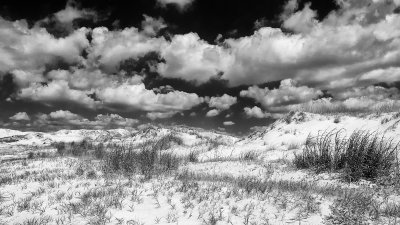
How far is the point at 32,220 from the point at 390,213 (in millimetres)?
6312

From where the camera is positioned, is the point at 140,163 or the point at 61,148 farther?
the point at 61,148

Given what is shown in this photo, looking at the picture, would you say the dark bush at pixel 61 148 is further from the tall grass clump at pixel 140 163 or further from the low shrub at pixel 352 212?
the low shrub at pixel 352 212

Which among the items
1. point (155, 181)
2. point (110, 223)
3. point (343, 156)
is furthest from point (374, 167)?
point (110, 223)

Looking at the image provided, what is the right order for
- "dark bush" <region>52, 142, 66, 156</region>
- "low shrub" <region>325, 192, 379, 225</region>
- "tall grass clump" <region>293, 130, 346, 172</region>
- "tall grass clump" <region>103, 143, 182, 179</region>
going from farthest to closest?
"dark bush" <region>52, 142, 66, 156</region> → "tall grass clump" <region>103, 143, 182, 179</region> → "tall grass clump" <region>293, 130, 346, 172</region> → "low shrub" <region>325, 192, 379, 225</region>

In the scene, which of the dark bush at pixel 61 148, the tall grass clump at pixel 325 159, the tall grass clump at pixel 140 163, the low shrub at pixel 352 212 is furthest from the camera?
the dark bush at pixel 61 148

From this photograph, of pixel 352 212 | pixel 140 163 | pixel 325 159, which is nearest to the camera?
pixel 352 212

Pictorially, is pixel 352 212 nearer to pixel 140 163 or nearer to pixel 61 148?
pixel 140 163

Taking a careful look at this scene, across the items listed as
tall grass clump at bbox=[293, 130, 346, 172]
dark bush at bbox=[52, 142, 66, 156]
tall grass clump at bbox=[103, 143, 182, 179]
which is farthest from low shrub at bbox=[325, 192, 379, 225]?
dark bush at bbox=[52, 142, 66, 156]

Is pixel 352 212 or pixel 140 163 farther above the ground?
pixel 140 163

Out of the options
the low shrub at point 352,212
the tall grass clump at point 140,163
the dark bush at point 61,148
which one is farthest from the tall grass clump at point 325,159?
the dark bush at point 61,148

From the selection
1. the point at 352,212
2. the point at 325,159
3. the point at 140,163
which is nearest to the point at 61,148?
the point at 140,163

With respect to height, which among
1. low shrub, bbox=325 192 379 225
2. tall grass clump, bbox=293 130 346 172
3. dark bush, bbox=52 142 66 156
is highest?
dark bush, bbox=52 142 66 156

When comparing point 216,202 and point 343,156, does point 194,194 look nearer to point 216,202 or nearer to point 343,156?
point 216,202

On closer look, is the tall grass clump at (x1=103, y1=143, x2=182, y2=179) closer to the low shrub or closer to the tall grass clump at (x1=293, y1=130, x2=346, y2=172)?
the tall grass clump at (x1=293, y1=130, x2=346, y2=172)
